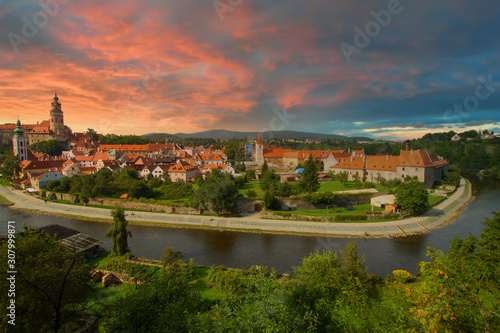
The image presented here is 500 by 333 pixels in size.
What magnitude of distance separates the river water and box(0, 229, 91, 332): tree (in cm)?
1143

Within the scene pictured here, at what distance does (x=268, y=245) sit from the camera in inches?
795

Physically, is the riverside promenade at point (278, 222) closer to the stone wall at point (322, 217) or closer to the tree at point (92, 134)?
the stone wall at point (322, 217)

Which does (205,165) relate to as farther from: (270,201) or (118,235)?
(118,235)

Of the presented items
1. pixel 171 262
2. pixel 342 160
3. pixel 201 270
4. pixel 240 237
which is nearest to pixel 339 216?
pixel 240 237

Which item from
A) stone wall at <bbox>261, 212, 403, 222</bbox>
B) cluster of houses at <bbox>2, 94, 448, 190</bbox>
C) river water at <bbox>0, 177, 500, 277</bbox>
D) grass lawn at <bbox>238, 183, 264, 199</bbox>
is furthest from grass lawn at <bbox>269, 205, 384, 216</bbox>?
cluster of houses at <bbox>2, 94, 448, 190</bbox>

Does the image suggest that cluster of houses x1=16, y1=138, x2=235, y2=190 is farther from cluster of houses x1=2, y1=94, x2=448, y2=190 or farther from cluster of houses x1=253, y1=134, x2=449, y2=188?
cluster of houses x1=253, y1=134, x2=449, y2=188

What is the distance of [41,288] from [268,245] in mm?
16348

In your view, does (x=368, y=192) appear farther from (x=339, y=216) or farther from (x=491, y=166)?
(x=491, y=166)

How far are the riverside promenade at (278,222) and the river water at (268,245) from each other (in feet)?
3.01

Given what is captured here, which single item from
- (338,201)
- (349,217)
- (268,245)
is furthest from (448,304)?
(338,201)

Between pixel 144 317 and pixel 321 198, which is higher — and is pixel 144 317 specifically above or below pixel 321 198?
above

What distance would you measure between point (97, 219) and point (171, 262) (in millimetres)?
18193

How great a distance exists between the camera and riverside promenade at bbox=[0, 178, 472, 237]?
2255 cm

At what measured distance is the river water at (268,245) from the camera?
17.2 meters
